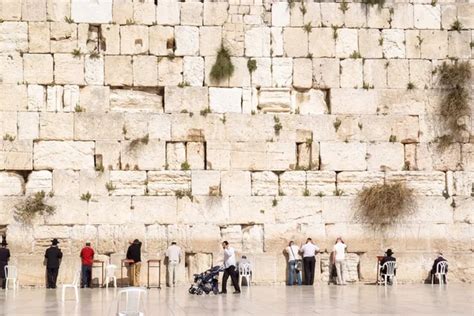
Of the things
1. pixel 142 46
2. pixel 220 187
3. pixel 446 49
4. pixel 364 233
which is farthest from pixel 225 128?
pixel 446 49

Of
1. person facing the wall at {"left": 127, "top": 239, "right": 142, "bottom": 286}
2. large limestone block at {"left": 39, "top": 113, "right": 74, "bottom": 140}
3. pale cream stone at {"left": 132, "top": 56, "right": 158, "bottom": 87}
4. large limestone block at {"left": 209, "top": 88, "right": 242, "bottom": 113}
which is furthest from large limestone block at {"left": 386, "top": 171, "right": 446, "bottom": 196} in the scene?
large limestone block at {"left": 39, "top": 113, "right": 74, "bottom": 140}

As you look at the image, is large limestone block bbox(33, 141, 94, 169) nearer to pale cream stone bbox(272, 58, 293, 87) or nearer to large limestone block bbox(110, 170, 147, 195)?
large limestone block bbox(110, 170, 147, 195)

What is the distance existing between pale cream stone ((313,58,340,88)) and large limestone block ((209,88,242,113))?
204 cm

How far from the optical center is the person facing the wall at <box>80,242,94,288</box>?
2028cm

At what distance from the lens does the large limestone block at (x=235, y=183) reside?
2145 centimetres

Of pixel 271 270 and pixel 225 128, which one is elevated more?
pixel 225 128

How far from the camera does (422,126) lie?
22.3m

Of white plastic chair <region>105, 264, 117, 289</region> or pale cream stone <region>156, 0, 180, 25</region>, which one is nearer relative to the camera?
white plastic chair <region>105, 264, 117, 289</region>

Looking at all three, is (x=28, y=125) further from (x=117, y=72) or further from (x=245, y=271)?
(x=245, y=271)

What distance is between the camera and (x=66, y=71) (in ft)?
70.5

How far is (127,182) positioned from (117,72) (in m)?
2.71

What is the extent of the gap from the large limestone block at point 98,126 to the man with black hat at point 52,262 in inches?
107

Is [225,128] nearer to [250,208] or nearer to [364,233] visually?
[250,208]

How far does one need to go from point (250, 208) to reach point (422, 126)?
16.0ft
